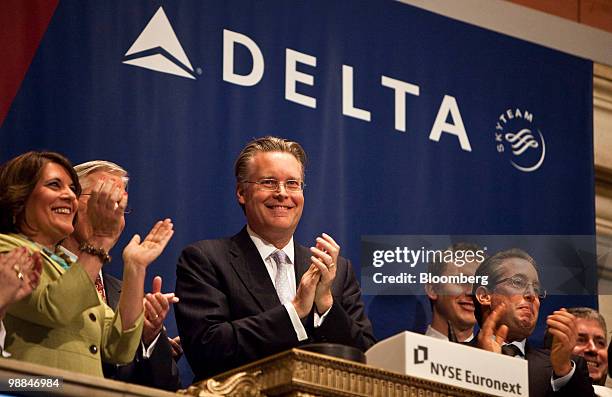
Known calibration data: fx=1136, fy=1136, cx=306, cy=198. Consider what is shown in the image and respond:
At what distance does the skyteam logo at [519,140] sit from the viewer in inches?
209

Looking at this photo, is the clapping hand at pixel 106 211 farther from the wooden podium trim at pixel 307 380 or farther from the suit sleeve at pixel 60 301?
the wooden podium trim at pixel 307 380

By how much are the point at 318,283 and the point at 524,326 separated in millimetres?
961

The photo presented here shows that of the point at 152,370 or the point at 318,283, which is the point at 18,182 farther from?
the point at 318,283

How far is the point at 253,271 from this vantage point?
3414mm

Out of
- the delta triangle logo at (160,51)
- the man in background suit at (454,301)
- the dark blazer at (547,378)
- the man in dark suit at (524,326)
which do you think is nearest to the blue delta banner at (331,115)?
the delta triangle logo at (160,51)

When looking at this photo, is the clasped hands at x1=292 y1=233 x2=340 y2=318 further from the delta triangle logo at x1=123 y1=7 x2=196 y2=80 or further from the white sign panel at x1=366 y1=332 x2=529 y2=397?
the delta triangle logo at x1=123 y1=7 x2=196 y2=80

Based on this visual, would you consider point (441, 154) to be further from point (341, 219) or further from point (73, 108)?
point (73, 108)

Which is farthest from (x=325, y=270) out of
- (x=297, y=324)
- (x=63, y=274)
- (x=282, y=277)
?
(x=63, y=274)

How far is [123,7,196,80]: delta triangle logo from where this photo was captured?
4.50m

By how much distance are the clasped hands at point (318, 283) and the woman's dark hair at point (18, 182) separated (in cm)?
67

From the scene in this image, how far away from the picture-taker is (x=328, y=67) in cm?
496

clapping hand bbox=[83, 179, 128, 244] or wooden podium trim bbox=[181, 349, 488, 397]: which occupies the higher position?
clapping hand bbox=[83, 179, 128, 244]

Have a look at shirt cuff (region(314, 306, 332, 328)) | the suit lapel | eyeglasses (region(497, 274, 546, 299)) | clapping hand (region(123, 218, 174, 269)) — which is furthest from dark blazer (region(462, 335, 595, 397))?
clapping hand (region(123, 218, 174, 269))

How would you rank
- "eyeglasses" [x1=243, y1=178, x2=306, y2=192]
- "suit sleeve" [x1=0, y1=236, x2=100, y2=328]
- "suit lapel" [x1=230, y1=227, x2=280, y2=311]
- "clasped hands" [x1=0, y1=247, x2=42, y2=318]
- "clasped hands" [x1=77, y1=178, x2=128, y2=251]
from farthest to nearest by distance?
"eyeglasses" [x1=243, y1=178, x2=306, y2=192] < "suit lapel" [x1=230, y1=227, x2=280, y2=311] < "clasped hands" [x1=77, y1=178, x2=128, y2=251] < "suit sleeve" [x1=0, y1=236, x2=100, y2=328] < "clasped hands" [x1=0, y1=247, x2=42, y2=318]
